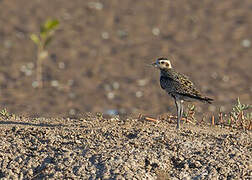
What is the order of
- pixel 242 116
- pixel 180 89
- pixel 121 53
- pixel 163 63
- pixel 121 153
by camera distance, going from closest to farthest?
1. pixel 121 153
2. pixel 242 116
3. pixel 180 89
4. pixel 163 63
5. pixel 121 53

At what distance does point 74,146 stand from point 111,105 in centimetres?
878

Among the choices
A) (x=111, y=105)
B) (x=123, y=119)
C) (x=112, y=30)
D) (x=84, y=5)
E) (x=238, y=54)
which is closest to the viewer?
(x=123, y=119)

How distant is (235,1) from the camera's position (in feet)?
70.2

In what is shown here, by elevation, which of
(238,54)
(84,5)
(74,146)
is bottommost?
(74,146)

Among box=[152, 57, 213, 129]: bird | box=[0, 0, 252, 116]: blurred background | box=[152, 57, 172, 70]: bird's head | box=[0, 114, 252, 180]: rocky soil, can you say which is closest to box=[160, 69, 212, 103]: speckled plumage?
box=[152, 57, 213, 129]: bird

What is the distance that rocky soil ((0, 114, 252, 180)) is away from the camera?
5.70 meters

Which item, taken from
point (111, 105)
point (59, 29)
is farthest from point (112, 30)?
point (111, 105)

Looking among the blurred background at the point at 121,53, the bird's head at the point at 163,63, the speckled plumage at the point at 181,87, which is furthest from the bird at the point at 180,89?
the blurred background at the point at 121,53

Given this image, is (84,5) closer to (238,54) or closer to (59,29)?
(59,29)

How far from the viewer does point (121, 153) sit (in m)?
5.89

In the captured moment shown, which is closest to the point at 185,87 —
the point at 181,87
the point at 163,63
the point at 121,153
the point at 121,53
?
the point at 181,87

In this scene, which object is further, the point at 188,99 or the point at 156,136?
the point at 188,99

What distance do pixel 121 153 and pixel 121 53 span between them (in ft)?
39.3

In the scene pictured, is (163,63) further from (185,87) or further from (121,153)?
(121,153)
